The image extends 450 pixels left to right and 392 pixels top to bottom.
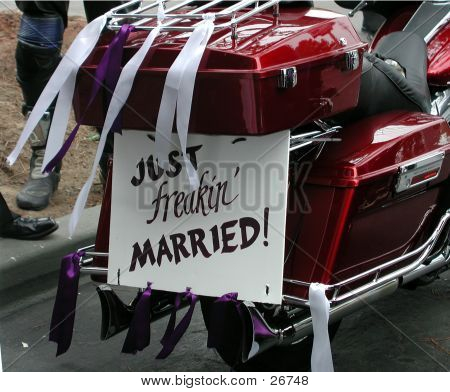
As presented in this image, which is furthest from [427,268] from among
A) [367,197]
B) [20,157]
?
[20,157]

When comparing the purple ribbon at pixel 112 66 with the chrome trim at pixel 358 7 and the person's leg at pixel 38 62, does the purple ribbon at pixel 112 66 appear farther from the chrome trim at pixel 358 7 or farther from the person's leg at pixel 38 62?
the person's leg at pixel 38 62

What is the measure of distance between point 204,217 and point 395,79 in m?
0.89

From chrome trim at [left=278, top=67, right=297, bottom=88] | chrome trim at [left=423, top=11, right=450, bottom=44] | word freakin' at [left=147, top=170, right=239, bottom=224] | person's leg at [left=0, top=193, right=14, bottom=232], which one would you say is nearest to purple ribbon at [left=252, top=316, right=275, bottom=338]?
word freakin' at [left=147, top=170, right=239, bottom=224]

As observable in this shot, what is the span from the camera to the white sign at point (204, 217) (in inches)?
90.8

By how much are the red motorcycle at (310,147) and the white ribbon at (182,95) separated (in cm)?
4

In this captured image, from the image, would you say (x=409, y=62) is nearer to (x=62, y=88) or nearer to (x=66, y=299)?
(x=62, y=88)

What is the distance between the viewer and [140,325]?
2486 millimetres

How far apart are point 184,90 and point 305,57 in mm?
358

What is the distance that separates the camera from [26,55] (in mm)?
4211

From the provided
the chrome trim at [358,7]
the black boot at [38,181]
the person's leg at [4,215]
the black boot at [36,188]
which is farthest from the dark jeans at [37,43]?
the chrome trim at [358,7]

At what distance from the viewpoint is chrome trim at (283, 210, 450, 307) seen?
2.36m

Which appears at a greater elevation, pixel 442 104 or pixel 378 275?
pixel 442 104
